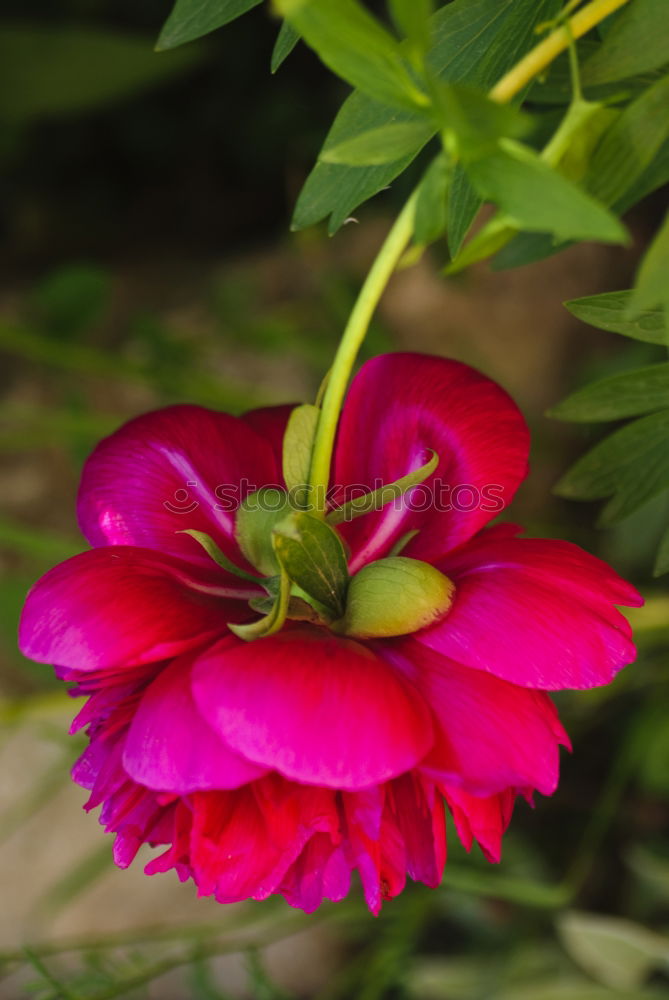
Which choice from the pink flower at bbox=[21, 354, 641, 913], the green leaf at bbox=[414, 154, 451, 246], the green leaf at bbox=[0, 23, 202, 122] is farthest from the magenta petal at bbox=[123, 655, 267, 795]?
the green leaf at bbox=[0, 23, 202, 122]

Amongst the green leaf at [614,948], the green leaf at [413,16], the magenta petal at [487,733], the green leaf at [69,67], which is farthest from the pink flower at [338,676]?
the green leaf at [69,67]

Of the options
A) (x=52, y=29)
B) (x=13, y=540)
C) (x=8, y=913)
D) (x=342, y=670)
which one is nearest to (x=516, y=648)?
(x=342, y=670)

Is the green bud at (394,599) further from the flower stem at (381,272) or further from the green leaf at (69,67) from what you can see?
the green leaf at (69,67)

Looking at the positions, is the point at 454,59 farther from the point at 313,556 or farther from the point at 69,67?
the point at 69,67

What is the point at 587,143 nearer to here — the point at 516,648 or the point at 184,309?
the point at 516,648

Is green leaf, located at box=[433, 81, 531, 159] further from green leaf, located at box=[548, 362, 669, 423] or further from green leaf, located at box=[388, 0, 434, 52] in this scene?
green leaf, located at box=[548, 362, 669, 423]

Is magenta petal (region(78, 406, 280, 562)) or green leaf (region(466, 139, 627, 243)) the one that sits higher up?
green leaf (region(466, 139, 627, 243))

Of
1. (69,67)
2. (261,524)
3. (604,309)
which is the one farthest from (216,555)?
(69,67)

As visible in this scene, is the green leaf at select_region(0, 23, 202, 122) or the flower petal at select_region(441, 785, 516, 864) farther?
the green leaf at select_region(0, 23, 202, 122)
